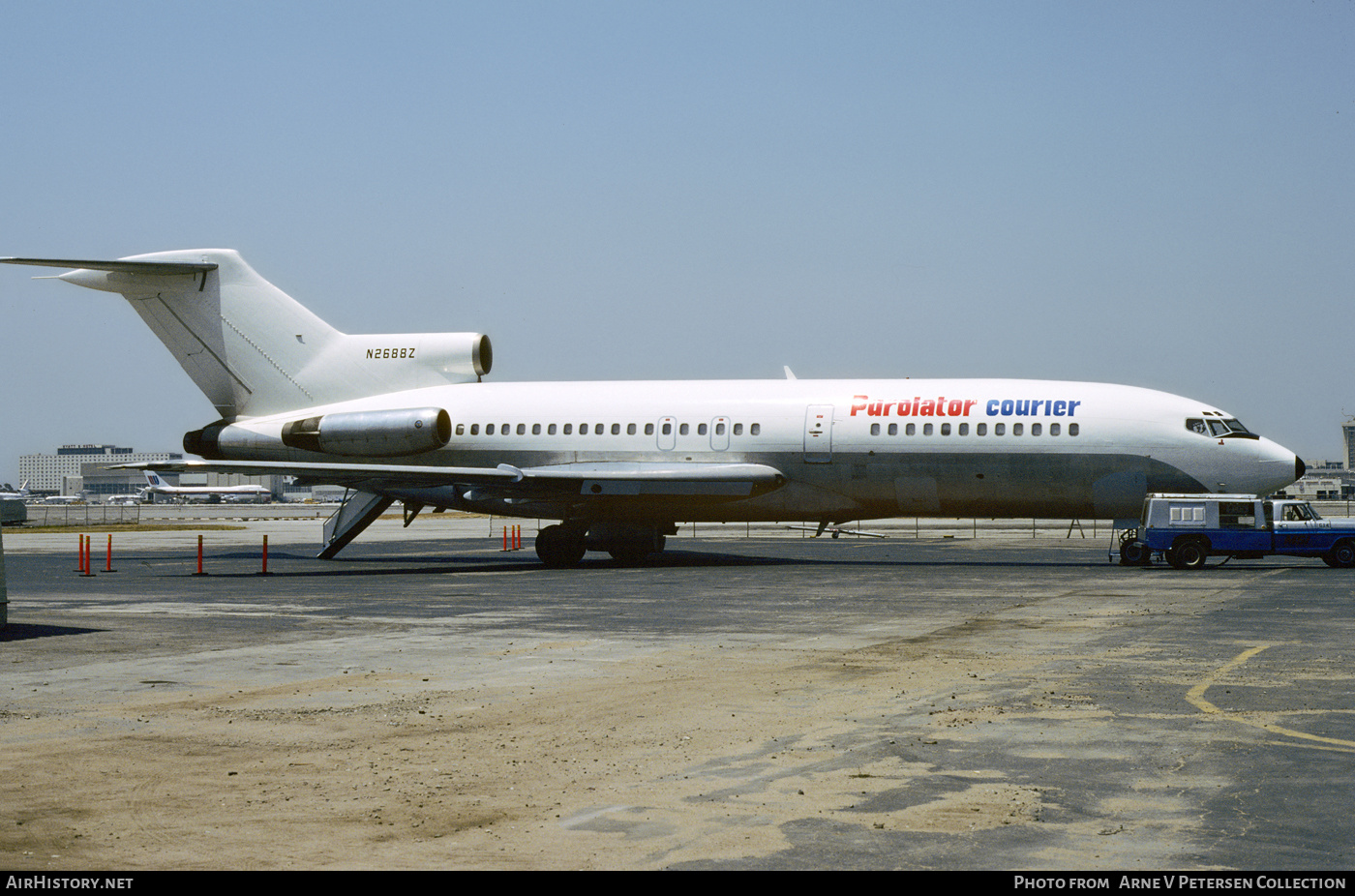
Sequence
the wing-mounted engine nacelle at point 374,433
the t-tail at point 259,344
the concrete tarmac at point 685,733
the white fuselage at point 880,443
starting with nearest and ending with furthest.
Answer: the concrete tarmac at point 685,733, the white fuselage at point 880,443, the wing-mounted engine nacelle at point 374,433, the t-tail at point 259,344

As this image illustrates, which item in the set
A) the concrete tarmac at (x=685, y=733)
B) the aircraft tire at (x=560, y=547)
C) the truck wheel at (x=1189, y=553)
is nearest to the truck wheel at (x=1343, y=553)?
the truck wheel at (x=1189, y=553)

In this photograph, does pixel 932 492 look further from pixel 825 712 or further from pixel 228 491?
pixel 228 491

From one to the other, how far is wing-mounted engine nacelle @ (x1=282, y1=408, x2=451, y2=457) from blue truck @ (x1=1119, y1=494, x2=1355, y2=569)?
17953mm

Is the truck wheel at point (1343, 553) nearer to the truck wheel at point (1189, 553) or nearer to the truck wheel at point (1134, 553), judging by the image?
the truck wheel at point (1189, 553)

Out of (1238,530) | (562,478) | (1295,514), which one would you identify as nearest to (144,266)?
(562,478)

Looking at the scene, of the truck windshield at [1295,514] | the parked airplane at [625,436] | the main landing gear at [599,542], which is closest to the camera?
the truck windshield at [1295,514]

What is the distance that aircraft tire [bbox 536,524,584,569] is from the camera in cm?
3262

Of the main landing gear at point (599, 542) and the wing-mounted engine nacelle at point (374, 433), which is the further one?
the wing-mounted engine nacelle at point (374, 433)

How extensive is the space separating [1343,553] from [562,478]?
726 inches

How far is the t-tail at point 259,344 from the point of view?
1387 inches

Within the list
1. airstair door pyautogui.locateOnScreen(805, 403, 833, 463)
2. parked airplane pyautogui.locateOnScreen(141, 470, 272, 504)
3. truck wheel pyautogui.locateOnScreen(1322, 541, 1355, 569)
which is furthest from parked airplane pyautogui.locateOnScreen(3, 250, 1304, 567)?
parked airplane pyautogui.locateOnScreen(141, 470, 272, 504)

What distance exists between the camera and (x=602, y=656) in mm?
14500

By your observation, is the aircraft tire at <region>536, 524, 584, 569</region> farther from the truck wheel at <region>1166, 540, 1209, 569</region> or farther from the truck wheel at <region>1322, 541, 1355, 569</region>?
the truck wheel at <region>1322, 541, 1355, 569</region>

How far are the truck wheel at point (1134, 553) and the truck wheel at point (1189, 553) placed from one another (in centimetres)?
66
